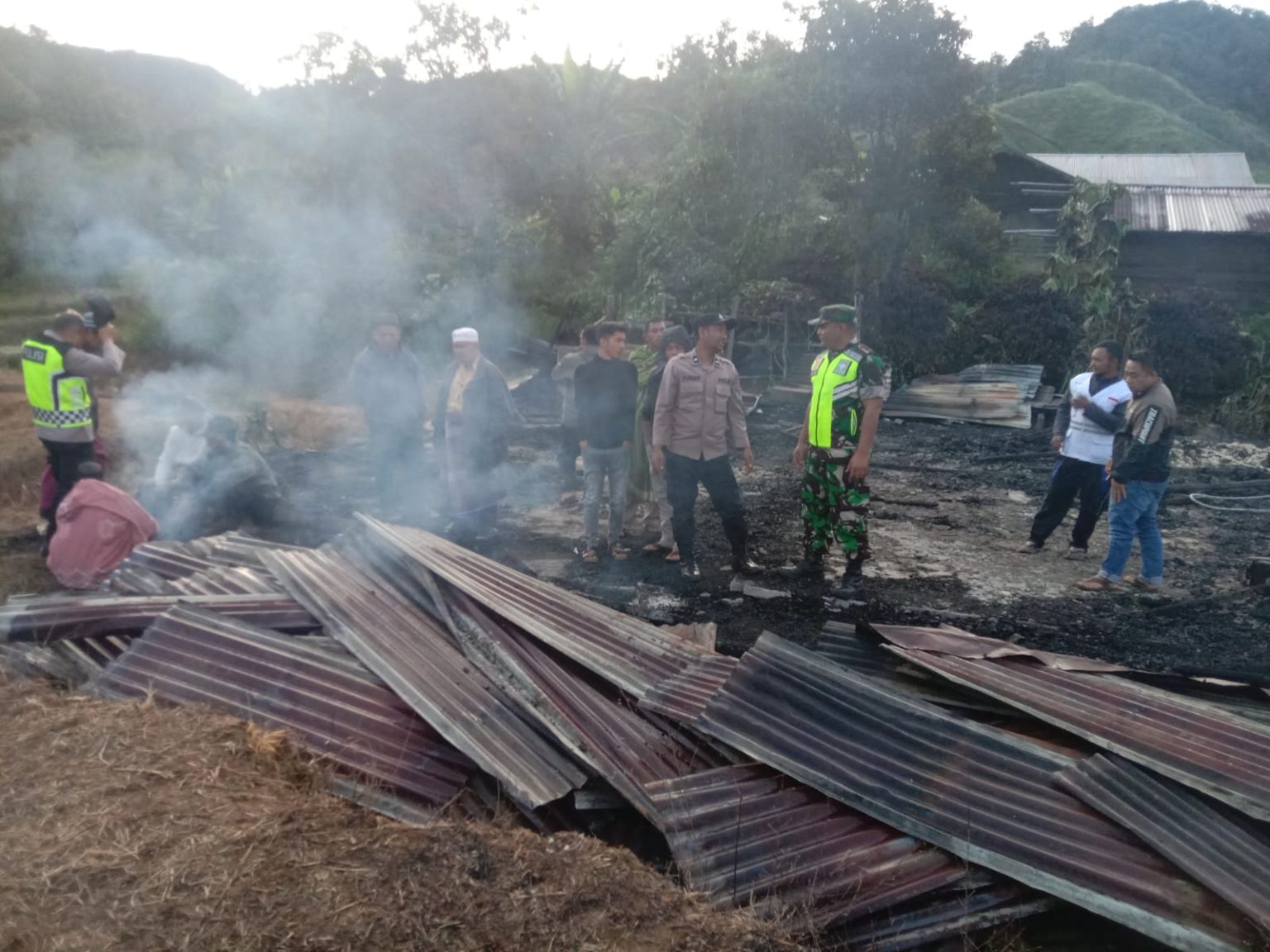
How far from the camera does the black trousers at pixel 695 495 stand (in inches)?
239

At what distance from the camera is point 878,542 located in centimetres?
717

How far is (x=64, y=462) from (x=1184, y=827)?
263 inches

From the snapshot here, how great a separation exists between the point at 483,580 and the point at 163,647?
145cm

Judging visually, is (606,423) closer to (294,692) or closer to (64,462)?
(294,692)

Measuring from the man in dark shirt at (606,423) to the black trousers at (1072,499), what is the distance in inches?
124

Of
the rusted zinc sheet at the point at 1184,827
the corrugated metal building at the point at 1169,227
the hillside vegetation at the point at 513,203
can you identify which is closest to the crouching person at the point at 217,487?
the rusted zinc sheet at the point at 1184,827

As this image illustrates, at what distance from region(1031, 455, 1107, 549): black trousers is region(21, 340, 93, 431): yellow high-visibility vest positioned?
22.5ft

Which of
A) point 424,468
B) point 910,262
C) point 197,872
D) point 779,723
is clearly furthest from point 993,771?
point 910,262

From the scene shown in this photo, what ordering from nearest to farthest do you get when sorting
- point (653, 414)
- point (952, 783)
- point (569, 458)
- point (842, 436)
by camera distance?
point (952, 783) < point (842, 436) < point (653, 414) < point (569, 458)

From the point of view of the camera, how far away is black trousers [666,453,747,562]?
19.9 ft

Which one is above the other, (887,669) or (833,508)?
(833,508)

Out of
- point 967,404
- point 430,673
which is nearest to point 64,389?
point 430,673

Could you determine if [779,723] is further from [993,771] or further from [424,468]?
[424,468]

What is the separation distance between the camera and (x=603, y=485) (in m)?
6.63
